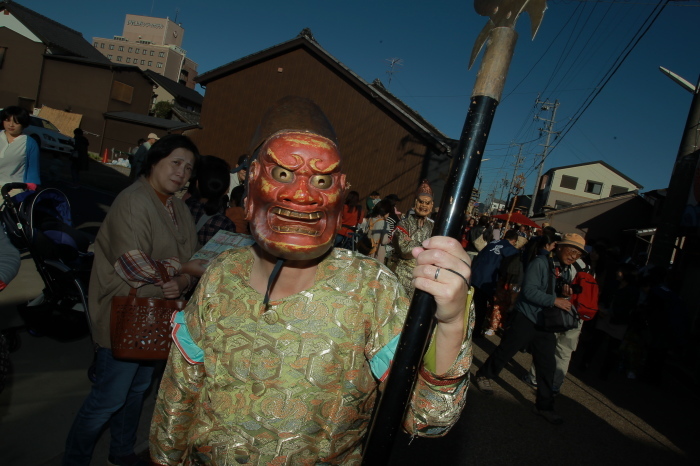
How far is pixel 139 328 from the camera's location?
2156 millimetres

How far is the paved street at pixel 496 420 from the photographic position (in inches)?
124

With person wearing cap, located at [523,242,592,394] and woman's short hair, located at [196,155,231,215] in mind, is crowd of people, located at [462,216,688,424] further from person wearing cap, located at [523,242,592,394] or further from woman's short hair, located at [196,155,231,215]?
woman's short hair, located at [196,155,231,215]

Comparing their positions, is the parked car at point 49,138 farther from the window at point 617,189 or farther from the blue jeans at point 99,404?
the window at point 617,189

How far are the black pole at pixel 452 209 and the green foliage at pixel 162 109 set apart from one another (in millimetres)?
40124

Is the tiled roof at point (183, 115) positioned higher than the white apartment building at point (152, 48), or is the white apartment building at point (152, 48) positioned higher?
the white apartment building at point (152, 48)

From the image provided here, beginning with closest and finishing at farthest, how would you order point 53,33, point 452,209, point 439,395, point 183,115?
point 452,209
point 439,395
point 53,33
point 183,115

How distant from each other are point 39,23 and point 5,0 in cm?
220

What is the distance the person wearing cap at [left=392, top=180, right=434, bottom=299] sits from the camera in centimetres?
446

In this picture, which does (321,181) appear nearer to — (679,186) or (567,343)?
(567,343)

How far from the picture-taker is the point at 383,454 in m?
1.14

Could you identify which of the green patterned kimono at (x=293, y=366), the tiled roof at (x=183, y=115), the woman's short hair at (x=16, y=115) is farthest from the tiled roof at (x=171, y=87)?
the green patterned kimono at (x=293, y=366)

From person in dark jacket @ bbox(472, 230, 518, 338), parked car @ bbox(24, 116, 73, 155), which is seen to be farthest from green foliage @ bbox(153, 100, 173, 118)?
person in dark jacket @ bbox(472, 230, 518, 338)

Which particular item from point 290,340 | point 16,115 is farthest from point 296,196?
point 16,115

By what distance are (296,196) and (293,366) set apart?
1.80 feet
